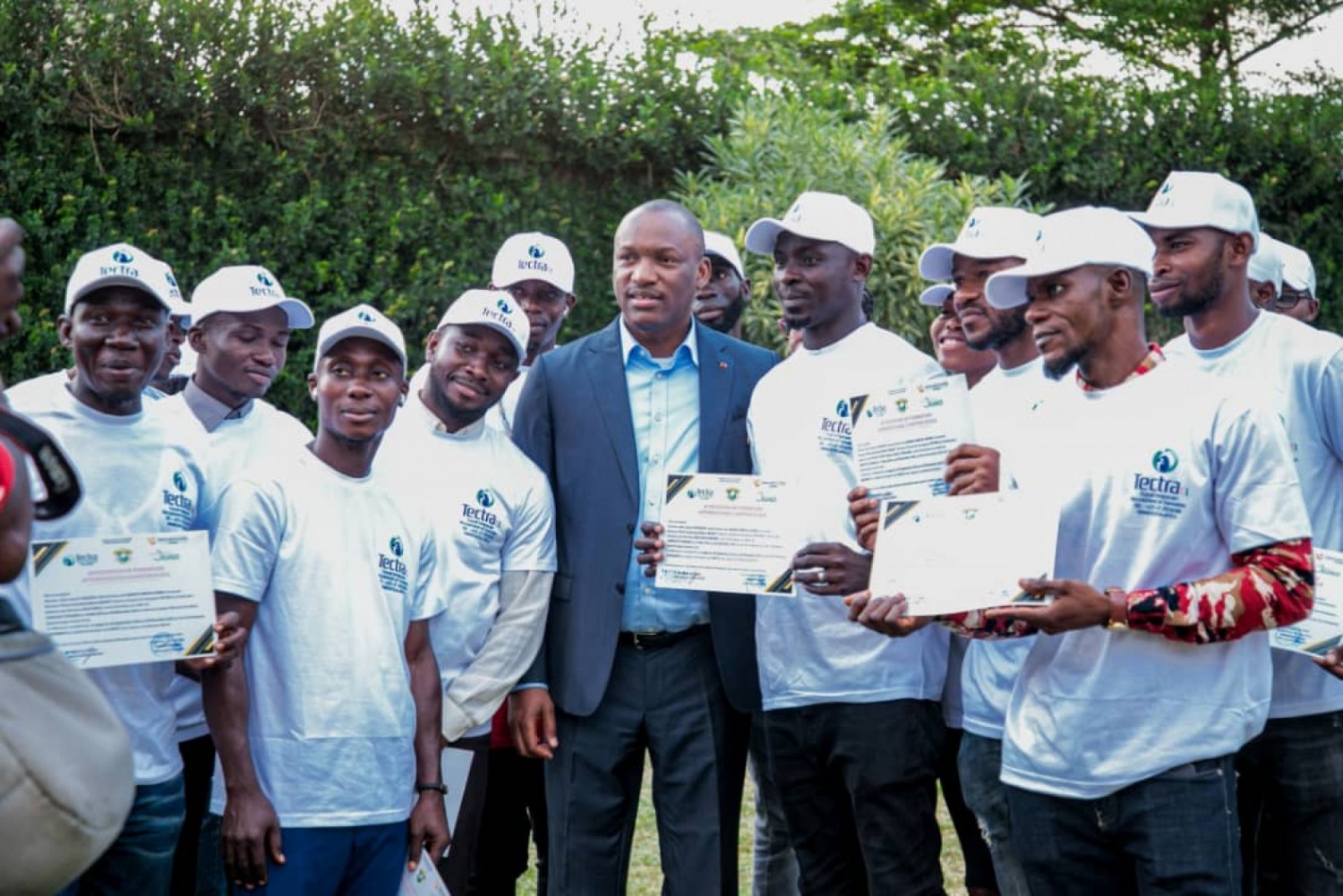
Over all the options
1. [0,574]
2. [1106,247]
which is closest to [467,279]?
[1106,247]

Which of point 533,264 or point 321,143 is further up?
point 321,143

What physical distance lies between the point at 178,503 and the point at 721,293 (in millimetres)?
3621

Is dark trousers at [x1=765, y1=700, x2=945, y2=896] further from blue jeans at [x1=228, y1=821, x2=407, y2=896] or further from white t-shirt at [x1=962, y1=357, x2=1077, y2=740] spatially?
blue jeans at [x1=228, y1=821, x2=407, y2=896]

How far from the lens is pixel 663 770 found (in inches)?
211

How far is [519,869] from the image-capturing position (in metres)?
6.38

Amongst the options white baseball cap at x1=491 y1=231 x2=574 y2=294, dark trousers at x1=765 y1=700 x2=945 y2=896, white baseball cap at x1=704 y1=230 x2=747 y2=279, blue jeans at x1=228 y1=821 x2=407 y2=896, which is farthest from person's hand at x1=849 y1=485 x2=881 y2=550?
white baseball cap at x1=704 y1=230 x2=747 y2=279

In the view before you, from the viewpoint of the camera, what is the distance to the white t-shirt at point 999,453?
205 inches

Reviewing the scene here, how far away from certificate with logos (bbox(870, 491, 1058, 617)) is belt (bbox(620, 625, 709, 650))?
1021 millimetres

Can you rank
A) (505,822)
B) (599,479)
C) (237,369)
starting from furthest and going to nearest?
(505,822), (237,369), (599,479)

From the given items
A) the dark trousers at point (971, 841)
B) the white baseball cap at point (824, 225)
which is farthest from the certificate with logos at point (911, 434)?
the dark trousers at point (971, 841)

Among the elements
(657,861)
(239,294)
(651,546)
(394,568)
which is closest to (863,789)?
(651,546)

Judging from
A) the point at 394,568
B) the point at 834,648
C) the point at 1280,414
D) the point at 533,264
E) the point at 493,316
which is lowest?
the point at 834,648

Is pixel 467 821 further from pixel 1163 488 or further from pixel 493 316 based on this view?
pixel 1163 488

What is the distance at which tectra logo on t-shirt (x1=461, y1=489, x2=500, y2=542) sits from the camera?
213 inches
